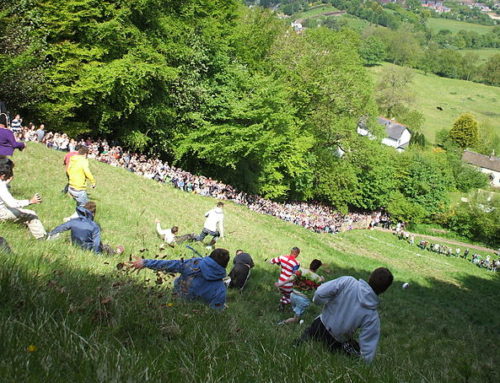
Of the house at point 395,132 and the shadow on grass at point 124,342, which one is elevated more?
the shadow on grass at point 124,342

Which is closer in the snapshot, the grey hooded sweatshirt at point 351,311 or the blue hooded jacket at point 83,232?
the grey hooded sweatshirt at point 351,311

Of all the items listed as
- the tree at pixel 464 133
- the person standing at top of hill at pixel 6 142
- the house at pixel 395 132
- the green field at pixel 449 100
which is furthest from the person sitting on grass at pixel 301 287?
the tree at pixel 464 133

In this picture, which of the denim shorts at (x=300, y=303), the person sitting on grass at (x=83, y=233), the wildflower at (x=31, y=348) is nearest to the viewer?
the wildflower at (x=31, y=348)

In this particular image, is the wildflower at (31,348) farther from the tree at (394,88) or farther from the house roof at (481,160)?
the house roof at (481,160)

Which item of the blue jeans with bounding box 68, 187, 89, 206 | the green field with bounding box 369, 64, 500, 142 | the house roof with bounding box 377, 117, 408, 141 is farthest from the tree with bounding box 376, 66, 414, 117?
the blue jeans with bounding box 68, 187, 89, 206

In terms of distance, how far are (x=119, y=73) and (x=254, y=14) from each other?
25555 millimetres

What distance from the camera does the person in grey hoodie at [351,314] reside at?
478 cm

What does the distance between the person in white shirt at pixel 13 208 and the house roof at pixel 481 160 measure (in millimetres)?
109301

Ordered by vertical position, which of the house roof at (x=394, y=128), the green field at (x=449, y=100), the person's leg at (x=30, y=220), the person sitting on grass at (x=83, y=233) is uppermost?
the person's leg at (x=30, y=220)

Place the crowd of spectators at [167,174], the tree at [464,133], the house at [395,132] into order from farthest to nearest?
the tree at [464,133] → the house at [395,132] → the crowd of spectators at [167,174]

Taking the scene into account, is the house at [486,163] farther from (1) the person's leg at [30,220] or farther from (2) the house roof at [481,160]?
(1) the person's leg at [30,220]

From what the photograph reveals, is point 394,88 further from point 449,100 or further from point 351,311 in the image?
point 351,311

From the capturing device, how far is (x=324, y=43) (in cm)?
5106

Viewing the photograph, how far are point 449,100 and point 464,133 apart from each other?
30.3 m
